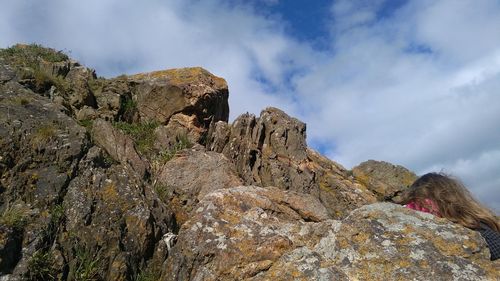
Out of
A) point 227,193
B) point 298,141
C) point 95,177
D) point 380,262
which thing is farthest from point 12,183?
point 298,141

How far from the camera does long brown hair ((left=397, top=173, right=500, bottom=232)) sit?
6.11 metres

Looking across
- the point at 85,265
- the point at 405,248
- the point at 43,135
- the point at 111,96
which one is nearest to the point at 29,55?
the point at 111,96

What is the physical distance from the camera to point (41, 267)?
6.80 metres

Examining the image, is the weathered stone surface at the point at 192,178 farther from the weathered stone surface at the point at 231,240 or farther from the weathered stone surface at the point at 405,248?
the weathered stone surface at the point at 405,248

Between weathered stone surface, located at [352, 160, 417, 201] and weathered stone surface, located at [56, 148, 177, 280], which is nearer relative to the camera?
weathered stone surface, located at [56, 148, 177, 280]

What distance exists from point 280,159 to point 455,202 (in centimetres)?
1025

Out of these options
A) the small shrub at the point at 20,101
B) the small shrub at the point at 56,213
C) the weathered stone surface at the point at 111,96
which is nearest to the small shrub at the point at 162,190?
the small shrub at the point at 56,213

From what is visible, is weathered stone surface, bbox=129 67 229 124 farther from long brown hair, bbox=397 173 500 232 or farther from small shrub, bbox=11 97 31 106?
long brown hair, bbox=397 173 500 232

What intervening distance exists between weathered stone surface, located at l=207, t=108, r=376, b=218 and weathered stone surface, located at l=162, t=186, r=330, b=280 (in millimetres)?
5405

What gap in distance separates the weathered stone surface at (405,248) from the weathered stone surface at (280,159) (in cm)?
688

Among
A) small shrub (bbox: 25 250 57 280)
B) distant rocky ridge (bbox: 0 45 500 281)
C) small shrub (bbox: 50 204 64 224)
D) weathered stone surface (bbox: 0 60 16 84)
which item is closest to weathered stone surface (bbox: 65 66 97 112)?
distant rocky ridge (bbox: 0 45 500 281)

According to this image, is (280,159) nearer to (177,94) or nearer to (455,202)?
(177,94)

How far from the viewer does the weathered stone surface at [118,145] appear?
11344mm

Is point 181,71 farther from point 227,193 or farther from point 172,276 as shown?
point 172,276
